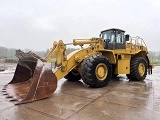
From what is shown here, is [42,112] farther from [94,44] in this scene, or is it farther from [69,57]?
[94,44]

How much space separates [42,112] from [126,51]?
17.2 ft

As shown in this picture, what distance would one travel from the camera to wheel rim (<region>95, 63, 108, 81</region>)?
6.31m

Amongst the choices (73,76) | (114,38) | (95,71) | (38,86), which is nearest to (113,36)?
(114,38)

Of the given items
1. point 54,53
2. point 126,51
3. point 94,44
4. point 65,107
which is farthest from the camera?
point 126,51

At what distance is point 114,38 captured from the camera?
773 cm

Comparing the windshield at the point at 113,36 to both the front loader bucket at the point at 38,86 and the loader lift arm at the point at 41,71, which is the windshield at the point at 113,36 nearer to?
the loader lift arm at the point at 41,71

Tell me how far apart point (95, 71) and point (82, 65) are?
497 mm

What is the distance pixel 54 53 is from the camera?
235 inches

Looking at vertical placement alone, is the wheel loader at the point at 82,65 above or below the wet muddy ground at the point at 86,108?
above

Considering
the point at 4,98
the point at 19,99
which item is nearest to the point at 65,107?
the point at 19,99

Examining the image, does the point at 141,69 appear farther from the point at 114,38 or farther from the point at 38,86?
the point at 38,86

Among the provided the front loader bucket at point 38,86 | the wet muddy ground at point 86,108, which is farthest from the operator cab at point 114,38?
the front loader bucket at point 38,86

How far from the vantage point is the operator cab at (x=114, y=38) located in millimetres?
7675

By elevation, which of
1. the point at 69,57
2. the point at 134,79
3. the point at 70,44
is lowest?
the point at 134,79
